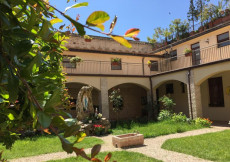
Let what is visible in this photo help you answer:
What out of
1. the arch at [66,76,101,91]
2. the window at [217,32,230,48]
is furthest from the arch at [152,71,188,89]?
the arch at [66,76,101,91]

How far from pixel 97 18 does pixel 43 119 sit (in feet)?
1.05

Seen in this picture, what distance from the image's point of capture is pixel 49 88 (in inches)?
29.5

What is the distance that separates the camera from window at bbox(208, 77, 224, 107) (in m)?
13.8

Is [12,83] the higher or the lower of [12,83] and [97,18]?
the lower

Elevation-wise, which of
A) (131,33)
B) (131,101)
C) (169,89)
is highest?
(169,89)

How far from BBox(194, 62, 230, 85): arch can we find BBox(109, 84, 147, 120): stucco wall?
678 cm

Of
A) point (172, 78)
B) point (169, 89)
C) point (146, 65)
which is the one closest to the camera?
point (172, 78)

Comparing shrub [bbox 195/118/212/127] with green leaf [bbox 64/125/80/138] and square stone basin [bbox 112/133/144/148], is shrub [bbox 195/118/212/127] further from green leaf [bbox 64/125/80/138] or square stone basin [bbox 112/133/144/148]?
green leaf [bbox 64/125/80/138]

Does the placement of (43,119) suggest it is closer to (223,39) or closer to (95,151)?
(95,151)

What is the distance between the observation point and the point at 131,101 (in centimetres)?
1873

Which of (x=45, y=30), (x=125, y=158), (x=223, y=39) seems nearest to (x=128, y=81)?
(x=223, y=39)

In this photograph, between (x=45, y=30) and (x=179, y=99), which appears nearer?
(x=45, y=30)

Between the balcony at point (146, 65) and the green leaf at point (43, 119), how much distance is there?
12656 millimetres

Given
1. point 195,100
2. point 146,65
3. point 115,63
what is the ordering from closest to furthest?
1. point 195,100
2. point 115,63
3. point 146,65
